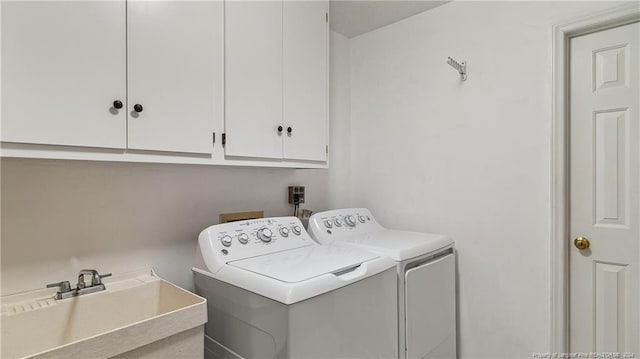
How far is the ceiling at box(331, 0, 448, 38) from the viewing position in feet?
6.70

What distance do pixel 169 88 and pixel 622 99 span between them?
6.57 feet

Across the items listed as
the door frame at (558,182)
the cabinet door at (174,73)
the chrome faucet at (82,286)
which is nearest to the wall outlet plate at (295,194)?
the cabinet door at (174,73)

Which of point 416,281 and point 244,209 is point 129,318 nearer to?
point 244,209

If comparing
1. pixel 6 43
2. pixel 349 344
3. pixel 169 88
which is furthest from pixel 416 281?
pixel 6 43

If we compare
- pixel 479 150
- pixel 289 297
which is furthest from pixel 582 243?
pixel 289 297

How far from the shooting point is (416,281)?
1.54 meters

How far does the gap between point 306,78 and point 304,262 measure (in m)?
0.98

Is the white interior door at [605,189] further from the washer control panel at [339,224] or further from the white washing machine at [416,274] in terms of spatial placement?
the washer control panel at [339,224]

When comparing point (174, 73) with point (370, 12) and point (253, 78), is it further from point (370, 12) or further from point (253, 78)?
point (370, 12)

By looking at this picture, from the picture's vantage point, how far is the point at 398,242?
1.70 meters

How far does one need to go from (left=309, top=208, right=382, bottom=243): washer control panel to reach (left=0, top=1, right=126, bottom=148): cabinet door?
3.36 ft

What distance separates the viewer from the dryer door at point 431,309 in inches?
59.1

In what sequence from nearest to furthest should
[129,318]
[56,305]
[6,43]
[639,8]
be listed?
[6,43], [56,305], [129,318], [639,8]

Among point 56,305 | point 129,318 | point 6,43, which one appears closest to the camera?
point 6,43
